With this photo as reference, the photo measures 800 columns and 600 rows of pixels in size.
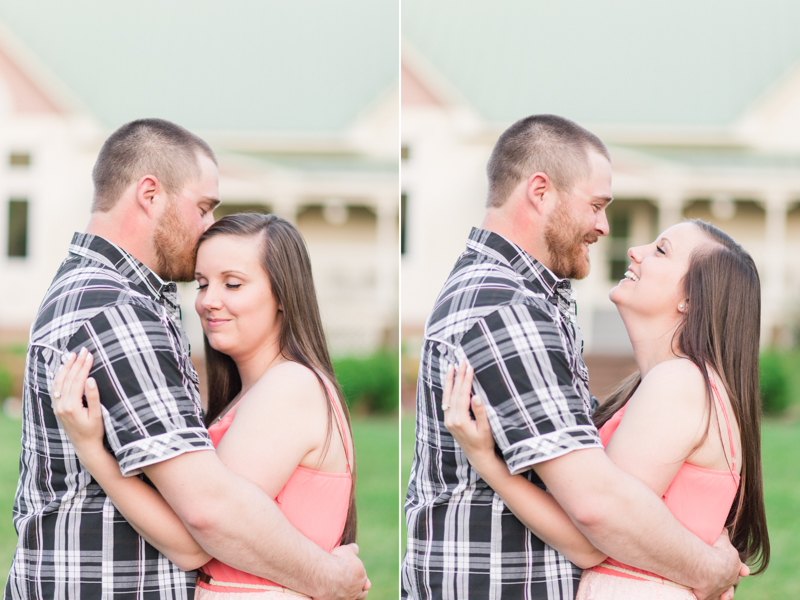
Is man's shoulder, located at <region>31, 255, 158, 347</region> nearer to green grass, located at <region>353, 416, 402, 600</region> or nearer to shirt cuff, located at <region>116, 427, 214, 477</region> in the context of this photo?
shirt cuff, located at <region>116, 427, 214, 477</region>

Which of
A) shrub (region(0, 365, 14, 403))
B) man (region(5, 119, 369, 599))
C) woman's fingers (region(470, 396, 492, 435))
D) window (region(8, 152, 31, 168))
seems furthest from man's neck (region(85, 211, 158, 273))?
window (region(8, 152, 31, 168))

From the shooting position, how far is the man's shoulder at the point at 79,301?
7.86 ft

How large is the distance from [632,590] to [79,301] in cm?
182

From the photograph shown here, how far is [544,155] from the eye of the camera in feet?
9.42

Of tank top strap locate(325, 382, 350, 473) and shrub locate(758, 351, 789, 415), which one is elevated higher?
shrub locate(758, 351, 789, 415)

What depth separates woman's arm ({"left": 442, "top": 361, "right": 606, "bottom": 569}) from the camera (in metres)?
2.43

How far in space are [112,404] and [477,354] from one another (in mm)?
1010

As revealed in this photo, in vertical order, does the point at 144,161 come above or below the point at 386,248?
below

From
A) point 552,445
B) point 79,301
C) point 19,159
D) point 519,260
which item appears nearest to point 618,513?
point 552,445

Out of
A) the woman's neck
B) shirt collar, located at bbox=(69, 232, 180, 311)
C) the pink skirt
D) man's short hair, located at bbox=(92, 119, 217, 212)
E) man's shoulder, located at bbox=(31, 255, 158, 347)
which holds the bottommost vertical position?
the pink skirt

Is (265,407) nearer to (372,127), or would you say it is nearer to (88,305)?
(88,305)

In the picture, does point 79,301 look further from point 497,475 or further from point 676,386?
point 676,386

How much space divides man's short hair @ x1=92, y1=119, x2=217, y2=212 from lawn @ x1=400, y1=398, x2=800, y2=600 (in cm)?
644

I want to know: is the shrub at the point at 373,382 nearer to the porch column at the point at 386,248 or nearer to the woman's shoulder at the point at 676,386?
the porch column at the point at 386,248
